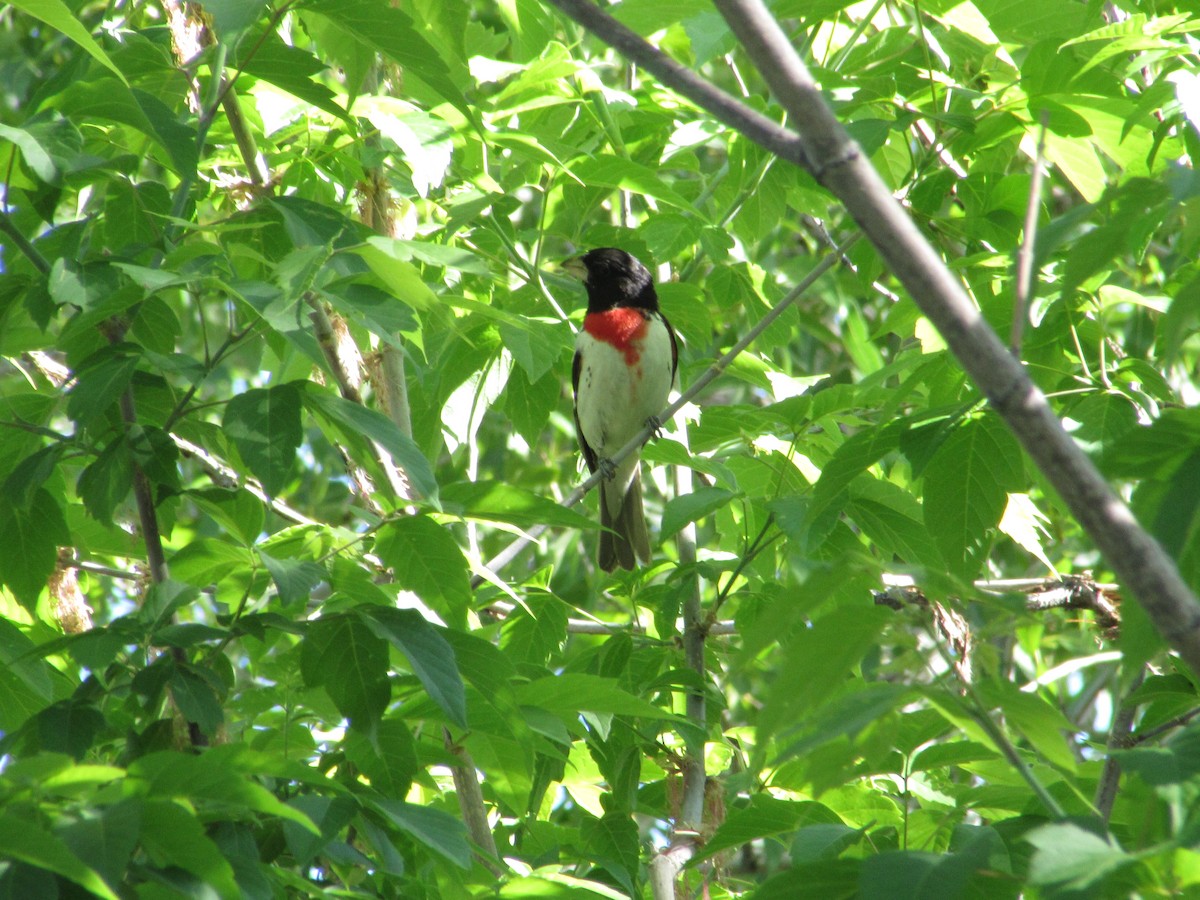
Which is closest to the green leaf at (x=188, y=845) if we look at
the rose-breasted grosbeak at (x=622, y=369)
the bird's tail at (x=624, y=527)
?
the rose-breasted grosbeak at (x=622, y=369)

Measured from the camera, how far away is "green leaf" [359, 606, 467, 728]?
1.72 metres

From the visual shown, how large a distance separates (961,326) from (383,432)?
Result: 100cm

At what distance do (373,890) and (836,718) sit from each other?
1.35 metres

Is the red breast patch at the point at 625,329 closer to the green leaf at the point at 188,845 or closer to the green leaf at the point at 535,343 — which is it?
the green leaf at the point at 535,343

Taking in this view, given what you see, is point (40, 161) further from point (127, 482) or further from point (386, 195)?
point (386, 195)

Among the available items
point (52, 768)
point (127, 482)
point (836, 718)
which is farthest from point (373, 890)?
point (836, 718)

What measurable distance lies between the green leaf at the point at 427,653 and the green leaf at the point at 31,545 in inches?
26.1

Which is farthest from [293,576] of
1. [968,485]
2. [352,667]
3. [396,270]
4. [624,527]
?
[624,527]

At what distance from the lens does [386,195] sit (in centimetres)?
321

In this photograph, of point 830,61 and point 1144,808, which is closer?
point 1144,808

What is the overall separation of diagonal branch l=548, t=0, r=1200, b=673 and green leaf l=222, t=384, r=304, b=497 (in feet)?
2.83

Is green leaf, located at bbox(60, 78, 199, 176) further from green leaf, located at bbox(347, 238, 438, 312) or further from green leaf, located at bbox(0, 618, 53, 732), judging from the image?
green leaf, located at bbox(0, 618, 53, 732)

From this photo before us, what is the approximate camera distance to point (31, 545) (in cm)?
211

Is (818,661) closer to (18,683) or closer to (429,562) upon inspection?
(429,562)
